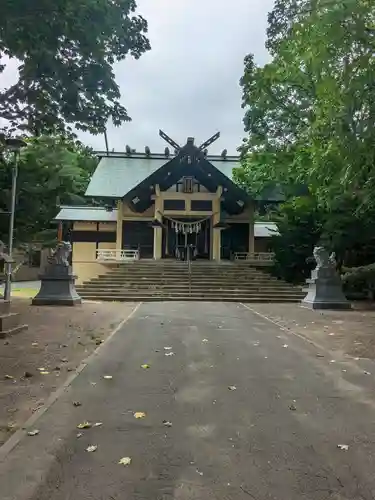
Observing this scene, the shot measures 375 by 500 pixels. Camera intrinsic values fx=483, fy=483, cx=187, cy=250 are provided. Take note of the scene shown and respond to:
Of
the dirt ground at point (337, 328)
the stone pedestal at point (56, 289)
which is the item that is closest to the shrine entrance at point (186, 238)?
the stone pedestal at point (56, 289)

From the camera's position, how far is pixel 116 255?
92.2 ft

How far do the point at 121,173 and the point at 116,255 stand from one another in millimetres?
8716

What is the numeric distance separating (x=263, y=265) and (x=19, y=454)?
79.4 feet

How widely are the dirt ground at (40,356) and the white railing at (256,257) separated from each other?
16.1m

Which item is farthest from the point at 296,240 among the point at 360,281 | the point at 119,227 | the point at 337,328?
the point at 337,328

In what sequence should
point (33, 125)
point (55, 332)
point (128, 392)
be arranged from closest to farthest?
point (128, 392) < point (55, 332) < point (33, 125)

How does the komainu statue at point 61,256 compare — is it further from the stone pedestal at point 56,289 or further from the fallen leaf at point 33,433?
the fallen leaf at point 33,433

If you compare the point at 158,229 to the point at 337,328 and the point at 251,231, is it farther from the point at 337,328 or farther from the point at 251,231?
the point at 337,328

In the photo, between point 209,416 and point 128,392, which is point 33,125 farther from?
point 209,416

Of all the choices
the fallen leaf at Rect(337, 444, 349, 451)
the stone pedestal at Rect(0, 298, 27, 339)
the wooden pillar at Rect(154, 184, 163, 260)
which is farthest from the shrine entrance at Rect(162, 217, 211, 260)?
the fallen leaf at Rect(337, 444, 349, 451)

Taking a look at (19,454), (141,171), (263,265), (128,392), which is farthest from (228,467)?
(141,171)

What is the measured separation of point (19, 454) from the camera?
329 cm

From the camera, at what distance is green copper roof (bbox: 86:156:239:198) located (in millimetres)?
31766

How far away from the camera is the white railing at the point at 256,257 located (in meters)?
27.5
